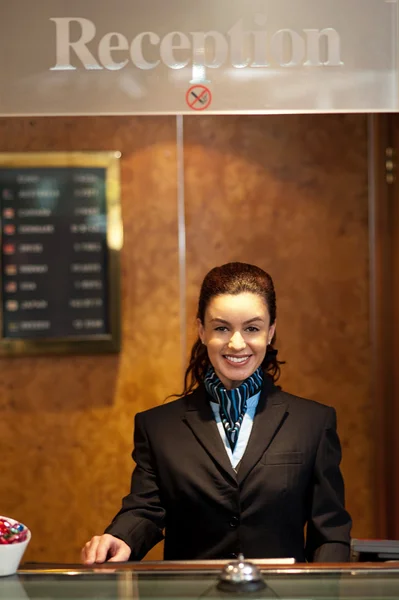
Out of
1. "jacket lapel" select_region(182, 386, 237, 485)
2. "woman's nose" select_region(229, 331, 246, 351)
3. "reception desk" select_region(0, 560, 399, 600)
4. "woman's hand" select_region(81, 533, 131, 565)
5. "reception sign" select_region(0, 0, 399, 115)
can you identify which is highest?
"reception sign" select_region(0, 0, 399, 115)

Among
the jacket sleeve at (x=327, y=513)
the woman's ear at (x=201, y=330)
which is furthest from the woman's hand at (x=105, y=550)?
the woman's ear at (x=201, y=330)

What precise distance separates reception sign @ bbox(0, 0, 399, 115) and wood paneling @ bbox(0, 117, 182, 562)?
6.17ft

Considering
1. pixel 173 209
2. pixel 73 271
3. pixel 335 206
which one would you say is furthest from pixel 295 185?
pixel 73 271

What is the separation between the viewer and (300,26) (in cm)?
227

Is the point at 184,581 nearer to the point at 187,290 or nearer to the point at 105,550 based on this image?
the point at 105,550

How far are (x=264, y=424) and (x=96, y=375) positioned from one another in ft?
6.07

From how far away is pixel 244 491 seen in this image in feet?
7.82

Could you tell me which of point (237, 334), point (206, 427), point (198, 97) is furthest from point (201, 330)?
point (198, 97)

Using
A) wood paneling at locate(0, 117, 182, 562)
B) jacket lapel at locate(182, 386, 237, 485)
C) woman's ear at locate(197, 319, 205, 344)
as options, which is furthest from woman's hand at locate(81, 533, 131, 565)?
wood paneling at locate(0, 117, 182, 562)

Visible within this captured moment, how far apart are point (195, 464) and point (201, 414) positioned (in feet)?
0.49

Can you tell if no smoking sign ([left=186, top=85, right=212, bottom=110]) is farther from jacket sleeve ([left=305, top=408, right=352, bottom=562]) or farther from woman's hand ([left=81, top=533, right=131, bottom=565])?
woman's hand ([left=81, top=533, right=131, bottom=565])

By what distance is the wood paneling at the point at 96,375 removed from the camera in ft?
13.8

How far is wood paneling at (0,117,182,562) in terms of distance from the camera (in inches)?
165

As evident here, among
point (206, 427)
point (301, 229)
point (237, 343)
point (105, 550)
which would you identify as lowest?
point (105, 550)
